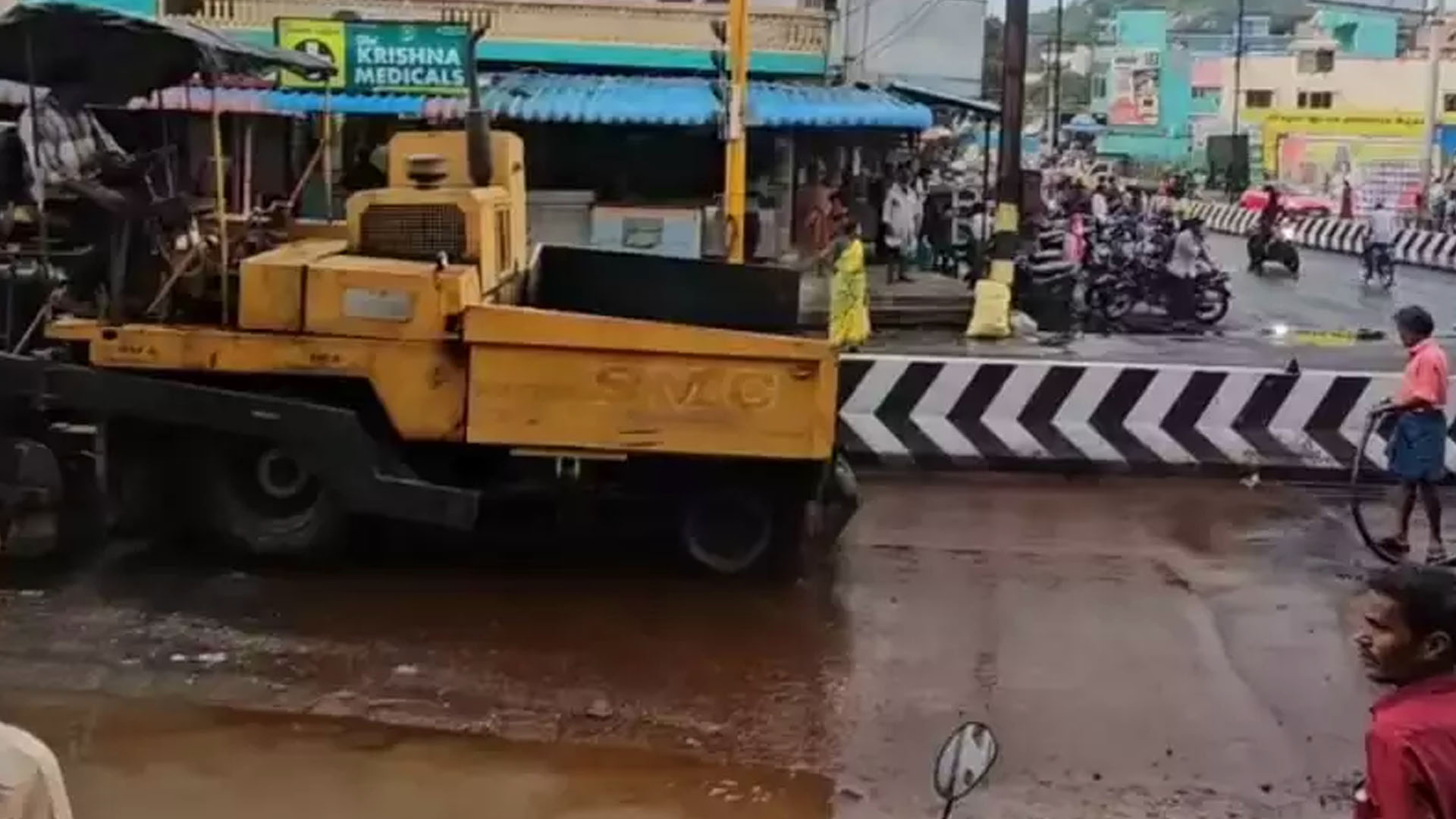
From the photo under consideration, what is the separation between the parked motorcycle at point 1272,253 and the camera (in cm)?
3469

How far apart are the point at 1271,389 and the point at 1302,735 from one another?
572 centimetres

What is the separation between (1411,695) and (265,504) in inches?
303

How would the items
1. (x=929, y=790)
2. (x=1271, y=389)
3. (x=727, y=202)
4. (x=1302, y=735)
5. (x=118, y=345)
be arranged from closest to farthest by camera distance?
(x=929, y=790)
(x=1302, y=735)
(x=118, y=345)
(x=1271, y=389)
(x=727, y=202)

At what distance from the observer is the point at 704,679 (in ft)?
27.6

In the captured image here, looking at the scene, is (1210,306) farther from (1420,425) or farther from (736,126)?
(1420,425)

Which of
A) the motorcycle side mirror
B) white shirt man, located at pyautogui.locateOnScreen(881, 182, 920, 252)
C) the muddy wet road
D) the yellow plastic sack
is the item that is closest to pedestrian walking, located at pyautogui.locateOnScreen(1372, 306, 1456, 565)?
the muddy wet road

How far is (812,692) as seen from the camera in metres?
8.29

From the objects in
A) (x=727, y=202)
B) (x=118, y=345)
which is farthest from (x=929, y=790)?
(x=727, y=202)

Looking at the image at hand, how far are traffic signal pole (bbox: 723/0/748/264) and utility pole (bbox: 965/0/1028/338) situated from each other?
3798 millimetres

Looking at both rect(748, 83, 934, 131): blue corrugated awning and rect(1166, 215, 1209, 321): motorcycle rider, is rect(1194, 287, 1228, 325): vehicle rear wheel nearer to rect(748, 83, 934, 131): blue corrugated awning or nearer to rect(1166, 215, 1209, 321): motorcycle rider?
rect(1166, 215, 1209, 321): motorcycle rider

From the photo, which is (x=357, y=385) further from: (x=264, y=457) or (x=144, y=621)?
(x=144, y=621)

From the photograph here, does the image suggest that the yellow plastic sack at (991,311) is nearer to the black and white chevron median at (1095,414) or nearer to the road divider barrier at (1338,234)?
the black and white chevron median at (1095,414)

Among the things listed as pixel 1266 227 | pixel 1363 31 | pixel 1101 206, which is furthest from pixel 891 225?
pixel 1363 31

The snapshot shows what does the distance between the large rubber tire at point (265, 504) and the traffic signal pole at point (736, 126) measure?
25.8 ft
